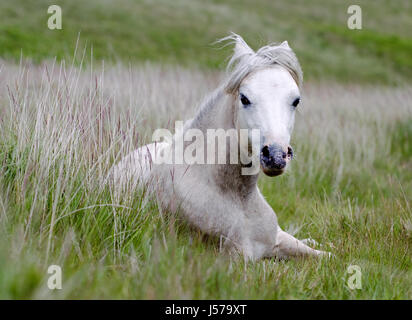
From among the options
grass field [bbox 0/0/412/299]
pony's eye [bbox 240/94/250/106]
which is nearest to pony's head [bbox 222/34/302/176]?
pony's eye [bbox 240/94/250/106]

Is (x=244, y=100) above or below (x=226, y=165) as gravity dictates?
above

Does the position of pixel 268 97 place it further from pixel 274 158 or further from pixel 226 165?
pixel 226 165

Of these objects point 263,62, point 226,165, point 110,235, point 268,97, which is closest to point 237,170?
point 226,165

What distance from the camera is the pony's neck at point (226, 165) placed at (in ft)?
11.7

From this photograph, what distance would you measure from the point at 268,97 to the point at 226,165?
715 mm

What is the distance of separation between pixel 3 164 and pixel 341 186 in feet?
15.4

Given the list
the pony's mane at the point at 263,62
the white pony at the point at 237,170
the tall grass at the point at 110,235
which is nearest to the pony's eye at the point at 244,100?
the white pony at the point at 237,170

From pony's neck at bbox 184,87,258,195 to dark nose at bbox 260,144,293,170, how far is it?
68cm

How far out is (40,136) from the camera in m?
3.46

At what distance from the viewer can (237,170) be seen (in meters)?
3.59

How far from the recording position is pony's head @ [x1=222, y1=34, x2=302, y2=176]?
2.91 metres

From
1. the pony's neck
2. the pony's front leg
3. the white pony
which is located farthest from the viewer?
the pony's front leg

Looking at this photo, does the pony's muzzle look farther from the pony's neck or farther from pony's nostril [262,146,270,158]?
the pony's neck
